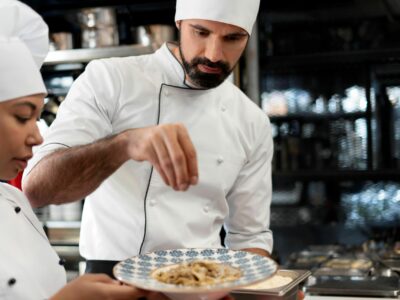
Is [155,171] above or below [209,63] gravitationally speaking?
below

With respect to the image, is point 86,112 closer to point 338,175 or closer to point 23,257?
point 23,257

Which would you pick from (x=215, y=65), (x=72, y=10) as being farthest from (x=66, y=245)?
(x=215, y=65)

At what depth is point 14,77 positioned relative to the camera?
1.30 m

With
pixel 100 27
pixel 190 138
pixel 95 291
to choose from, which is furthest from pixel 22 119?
pixel 100 27

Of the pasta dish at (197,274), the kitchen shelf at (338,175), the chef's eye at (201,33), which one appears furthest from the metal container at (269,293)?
the kitchen shelf at (338,175)

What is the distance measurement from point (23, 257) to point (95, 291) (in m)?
0.36

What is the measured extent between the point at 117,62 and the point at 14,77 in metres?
0.86

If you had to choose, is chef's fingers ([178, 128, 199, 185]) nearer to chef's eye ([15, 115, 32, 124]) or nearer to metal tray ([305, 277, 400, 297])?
chef's eye ([15, 115, 32, 124])

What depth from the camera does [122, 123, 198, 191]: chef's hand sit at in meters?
1.23

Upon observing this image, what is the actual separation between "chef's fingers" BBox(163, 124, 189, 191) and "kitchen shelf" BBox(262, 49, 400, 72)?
2805mm

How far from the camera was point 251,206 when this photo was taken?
220 cm

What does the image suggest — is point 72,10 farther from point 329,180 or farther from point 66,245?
point 329,180

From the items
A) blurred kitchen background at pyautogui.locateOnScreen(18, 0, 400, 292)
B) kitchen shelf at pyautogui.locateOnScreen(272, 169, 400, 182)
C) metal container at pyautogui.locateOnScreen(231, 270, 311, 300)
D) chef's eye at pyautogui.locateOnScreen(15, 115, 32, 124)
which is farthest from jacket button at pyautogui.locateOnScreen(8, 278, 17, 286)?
kitchen shelf at pyautogui.locateOnScreen(272, 169, 400, 182)

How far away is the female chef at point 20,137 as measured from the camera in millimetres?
1291
